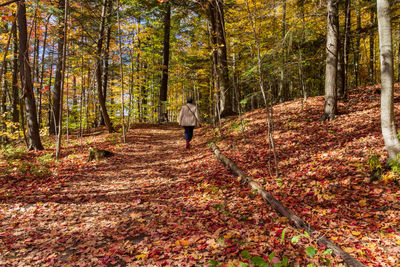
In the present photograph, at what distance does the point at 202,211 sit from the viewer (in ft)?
13.2

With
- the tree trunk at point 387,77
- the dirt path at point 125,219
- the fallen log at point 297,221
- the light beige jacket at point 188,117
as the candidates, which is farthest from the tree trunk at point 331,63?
the light beige jacket at point 188,117

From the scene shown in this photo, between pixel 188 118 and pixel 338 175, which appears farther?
pixel 188 118

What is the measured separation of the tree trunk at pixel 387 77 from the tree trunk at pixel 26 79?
10862mm

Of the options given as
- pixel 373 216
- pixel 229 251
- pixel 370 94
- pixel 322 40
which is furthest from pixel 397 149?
pixel 322 40

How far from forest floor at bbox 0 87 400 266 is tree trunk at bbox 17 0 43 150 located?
160 cm

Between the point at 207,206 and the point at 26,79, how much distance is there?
959cm

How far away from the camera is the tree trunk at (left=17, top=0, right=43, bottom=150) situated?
823 cm

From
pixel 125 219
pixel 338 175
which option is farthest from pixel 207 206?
pixel 338 175

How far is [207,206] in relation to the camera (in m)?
4.19

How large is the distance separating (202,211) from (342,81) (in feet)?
33.6

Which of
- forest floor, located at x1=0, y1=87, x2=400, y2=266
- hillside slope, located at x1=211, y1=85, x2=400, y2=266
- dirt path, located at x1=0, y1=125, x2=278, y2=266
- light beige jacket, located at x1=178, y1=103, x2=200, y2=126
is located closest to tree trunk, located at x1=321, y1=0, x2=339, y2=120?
hillside slope, located at x1=211, y1=85, x2=400, y2=266

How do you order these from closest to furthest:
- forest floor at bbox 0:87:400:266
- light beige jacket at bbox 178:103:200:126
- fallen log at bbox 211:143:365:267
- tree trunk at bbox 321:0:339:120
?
fallen log at bbox 211:143:365:267 → forest floor at bbox 0:87:400:266 → tree trunk at bbox 321:0:339:120 → light beige jacket at bbox 178:103:200:126

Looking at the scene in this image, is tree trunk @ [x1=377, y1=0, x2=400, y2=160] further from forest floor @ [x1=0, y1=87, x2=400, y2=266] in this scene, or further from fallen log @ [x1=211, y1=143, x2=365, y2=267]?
fallen log @ [x1=211, y1=143, x2=365, y2=267]

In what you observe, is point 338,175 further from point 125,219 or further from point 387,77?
point 125,219
